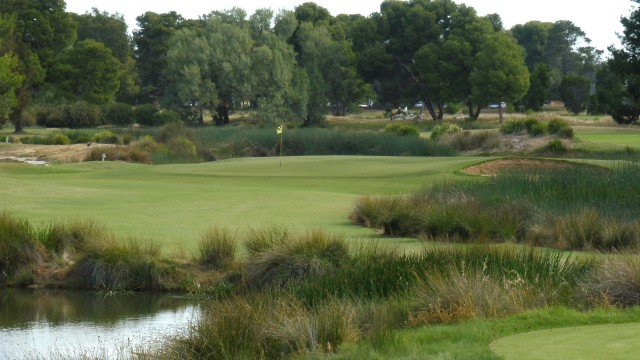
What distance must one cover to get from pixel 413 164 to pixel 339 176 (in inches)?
126

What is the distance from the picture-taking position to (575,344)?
7.91 metres

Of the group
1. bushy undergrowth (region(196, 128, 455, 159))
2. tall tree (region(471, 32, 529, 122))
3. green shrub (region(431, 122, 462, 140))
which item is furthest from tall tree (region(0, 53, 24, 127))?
tall tree (region(471, 32, 529, 122))

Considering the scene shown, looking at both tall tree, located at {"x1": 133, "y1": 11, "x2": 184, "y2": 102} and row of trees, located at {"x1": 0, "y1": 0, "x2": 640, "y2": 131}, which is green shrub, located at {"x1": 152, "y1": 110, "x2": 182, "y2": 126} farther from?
tall tree, located at {"x1": 133, "y1": 11, "x2": 184, "y2": 102}

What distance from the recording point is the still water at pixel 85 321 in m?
12.3

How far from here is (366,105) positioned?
136500 millimetres

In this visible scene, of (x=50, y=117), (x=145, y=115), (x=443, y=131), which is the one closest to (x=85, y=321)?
(x=443, y=131)

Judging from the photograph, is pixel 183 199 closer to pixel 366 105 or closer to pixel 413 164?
pixel 413 164

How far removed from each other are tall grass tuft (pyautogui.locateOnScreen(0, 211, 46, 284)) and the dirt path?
29.8 m

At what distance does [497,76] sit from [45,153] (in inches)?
1688

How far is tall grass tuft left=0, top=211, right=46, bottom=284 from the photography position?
1700 centimetres

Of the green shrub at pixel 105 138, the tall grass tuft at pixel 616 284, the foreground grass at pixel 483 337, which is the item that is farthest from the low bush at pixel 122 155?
the foreground grass at pixel 483 337

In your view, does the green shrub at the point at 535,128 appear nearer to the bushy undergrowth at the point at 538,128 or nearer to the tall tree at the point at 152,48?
the bushy undergrowth at the point at 538,128

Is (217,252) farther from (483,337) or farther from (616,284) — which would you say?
(483,337)

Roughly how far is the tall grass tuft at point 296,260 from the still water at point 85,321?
1.12 metres
